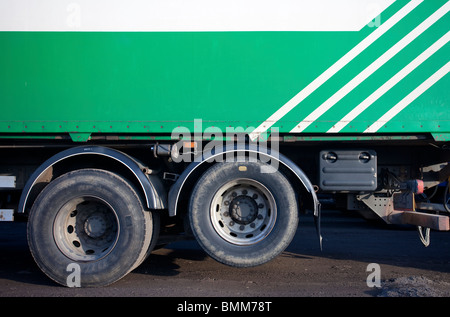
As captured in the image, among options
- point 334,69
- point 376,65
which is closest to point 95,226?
point 334,69

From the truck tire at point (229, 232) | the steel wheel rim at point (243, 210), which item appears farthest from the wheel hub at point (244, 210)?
the truck tire at point (229, 232)

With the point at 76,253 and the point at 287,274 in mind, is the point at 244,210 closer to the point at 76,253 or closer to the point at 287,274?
the point at 287,274

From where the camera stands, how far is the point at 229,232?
172 inches

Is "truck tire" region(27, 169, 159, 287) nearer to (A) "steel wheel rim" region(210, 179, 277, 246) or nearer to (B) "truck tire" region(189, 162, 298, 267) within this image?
(B) "truck tire" region(189, 162, 298, 267)

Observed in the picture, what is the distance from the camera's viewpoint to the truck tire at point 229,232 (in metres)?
4.21

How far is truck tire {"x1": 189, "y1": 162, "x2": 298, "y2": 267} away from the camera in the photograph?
4.21 meters

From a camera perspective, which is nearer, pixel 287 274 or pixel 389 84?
pixel 389 84

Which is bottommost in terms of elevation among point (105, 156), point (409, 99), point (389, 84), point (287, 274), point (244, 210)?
point (287, 274)

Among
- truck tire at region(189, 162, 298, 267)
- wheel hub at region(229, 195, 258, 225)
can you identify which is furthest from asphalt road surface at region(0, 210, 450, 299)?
wheel hub at region(229, 195, 258, 225)

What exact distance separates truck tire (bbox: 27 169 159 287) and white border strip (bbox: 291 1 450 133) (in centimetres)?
205

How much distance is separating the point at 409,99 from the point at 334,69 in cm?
91

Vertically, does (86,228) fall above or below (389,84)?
below

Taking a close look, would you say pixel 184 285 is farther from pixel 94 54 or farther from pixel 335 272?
pixel 94 54

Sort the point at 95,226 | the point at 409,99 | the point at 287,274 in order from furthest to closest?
the point at 287,274 → the point at 95,226 → the point at 409,99
